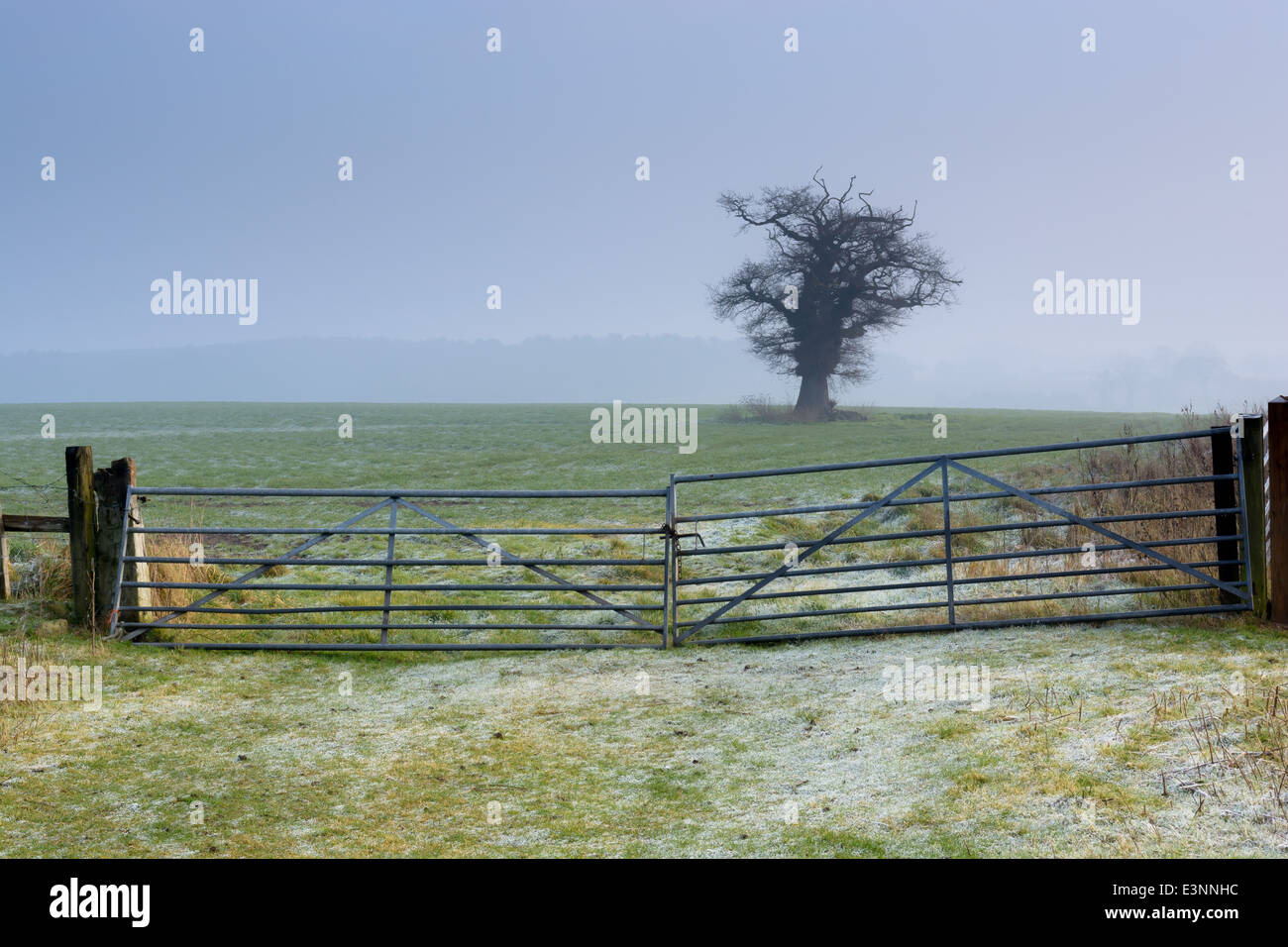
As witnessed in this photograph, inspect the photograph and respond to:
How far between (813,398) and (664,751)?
4501cm

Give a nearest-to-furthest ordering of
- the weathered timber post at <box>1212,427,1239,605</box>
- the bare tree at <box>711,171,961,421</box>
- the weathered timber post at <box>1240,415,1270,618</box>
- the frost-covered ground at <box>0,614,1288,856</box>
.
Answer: the frost-covered ground at <box>0,614,1288,856</box>, the weathered timber post at <box>1240,415,1270,618</box>, the weathered timber post at <box>1212,427,1239,605</box>, the bare tree at <box>711,171,961,421</box>

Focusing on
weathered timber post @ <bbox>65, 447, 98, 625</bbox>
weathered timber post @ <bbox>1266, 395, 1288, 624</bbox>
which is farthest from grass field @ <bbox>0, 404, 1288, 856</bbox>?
weathered timber post @ <bbox>1266, 395, 1288, 624</bbox>

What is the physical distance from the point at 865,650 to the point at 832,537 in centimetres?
126

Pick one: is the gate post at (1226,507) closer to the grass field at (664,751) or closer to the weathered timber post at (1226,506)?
the weathered timber post at (1226,506)

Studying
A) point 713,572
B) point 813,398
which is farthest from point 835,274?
point 713,572

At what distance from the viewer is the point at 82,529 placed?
449 inches

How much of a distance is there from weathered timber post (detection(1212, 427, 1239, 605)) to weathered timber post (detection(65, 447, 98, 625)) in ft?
39.5

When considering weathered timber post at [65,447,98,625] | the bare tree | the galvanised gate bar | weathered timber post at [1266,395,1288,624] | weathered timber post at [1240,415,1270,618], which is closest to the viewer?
weathered timber post at [1266,395,1288,624]

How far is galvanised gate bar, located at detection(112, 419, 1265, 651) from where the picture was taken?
10.7 m

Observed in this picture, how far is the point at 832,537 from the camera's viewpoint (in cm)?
1105

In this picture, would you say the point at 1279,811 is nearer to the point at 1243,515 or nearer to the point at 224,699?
the point at 1243,515

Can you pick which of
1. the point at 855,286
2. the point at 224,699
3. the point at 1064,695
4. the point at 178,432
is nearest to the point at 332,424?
the point at 178,432

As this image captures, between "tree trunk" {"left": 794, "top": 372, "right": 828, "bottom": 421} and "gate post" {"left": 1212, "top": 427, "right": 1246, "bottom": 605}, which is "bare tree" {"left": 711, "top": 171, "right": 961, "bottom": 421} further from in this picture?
"gate post" {"left": 1212, "top": 427, "right": 1246, "bottom": 605}

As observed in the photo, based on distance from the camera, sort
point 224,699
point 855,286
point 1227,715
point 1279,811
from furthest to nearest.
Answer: point 855,286 → point 224,699 → point 1227,715 → point 1279,811
